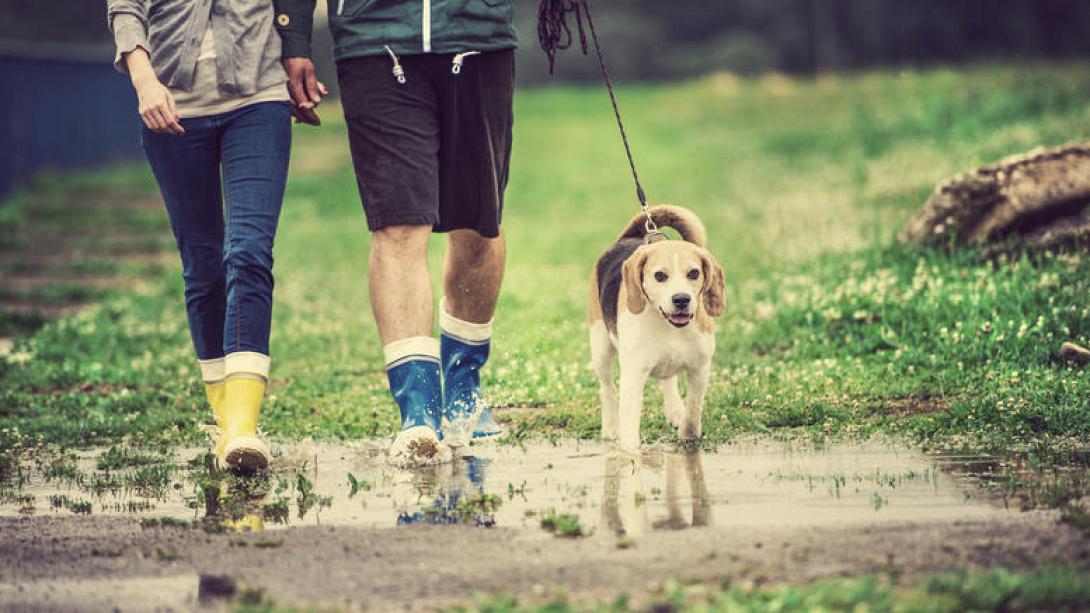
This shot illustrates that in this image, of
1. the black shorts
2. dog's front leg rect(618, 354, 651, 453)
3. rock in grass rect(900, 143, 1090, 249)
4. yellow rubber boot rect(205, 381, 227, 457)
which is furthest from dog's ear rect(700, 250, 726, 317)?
rock in grass rect(900, 143, 1090, 249)

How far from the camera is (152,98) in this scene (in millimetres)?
5668

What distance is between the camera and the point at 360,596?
12.9ft

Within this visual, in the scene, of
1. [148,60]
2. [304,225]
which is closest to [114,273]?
[304,225]

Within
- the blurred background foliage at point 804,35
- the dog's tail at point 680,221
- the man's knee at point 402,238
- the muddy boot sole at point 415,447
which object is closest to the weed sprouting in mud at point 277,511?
the muddy boot sole at point 415,447

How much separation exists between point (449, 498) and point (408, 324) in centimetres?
95

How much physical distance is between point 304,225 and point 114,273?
5.46 meters

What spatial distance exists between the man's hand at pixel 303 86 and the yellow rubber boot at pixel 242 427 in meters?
1.08

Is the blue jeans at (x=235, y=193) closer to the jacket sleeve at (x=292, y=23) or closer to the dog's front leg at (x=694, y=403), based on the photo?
the jacket sleeve at (x=292, y=23)

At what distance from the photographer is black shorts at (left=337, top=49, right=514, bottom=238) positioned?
230 inches

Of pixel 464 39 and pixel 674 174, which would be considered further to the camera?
pixel 674 174

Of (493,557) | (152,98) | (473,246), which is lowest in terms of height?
(493,557)

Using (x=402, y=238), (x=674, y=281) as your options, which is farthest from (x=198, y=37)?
(x=674, y=281)

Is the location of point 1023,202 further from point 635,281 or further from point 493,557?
point 493,557

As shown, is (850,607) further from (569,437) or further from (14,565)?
(569,437)
